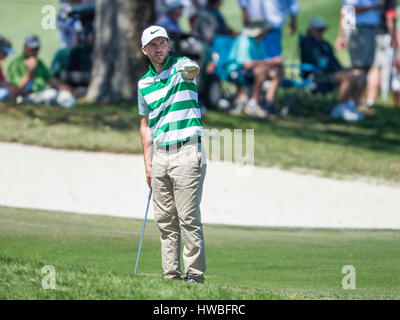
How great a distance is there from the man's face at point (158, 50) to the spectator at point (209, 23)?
12.9 m

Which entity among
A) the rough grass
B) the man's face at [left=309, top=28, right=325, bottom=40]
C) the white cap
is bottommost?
the rough grass

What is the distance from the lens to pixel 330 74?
2002 cm

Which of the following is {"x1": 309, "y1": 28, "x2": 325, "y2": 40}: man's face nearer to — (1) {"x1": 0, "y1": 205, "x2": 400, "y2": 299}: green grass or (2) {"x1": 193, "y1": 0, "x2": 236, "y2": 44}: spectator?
(2) {"x1": 193, "y1": 0, "x2": 236, "y2": 44}: spectator

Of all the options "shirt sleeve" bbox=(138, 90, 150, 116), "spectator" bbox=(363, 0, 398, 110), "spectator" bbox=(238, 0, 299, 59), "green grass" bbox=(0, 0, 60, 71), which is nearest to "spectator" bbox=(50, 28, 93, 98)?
"spectator" bbox=(238, 0, 299, 59)

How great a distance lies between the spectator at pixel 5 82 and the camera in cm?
1817

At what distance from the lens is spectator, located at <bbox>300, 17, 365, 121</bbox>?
19.7 m

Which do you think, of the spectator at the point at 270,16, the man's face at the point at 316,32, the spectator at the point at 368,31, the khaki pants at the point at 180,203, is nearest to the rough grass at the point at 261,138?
the spectator at the point at 270,16

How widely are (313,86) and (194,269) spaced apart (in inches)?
543

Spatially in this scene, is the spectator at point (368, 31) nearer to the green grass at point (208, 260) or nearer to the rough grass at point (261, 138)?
the rough grass at point (261, 138)

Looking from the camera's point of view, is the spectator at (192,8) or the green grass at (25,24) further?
the green grass at (25,24)

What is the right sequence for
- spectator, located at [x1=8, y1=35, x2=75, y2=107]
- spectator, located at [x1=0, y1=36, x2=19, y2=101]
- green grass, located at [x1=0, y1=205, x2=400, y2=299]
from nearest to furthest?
1. green grass, located at [x1=0, y1=205, x2=400, y2=299]
2. spectator, located at [x1=8, y1=35, x2=75, y2=107]
3. spectator, located at [x1=0, y1=36, x2=19, y2=101]

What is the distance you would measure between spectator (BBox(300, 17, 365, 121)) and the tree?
3.34 m

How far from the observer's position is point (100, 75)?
19.3m
